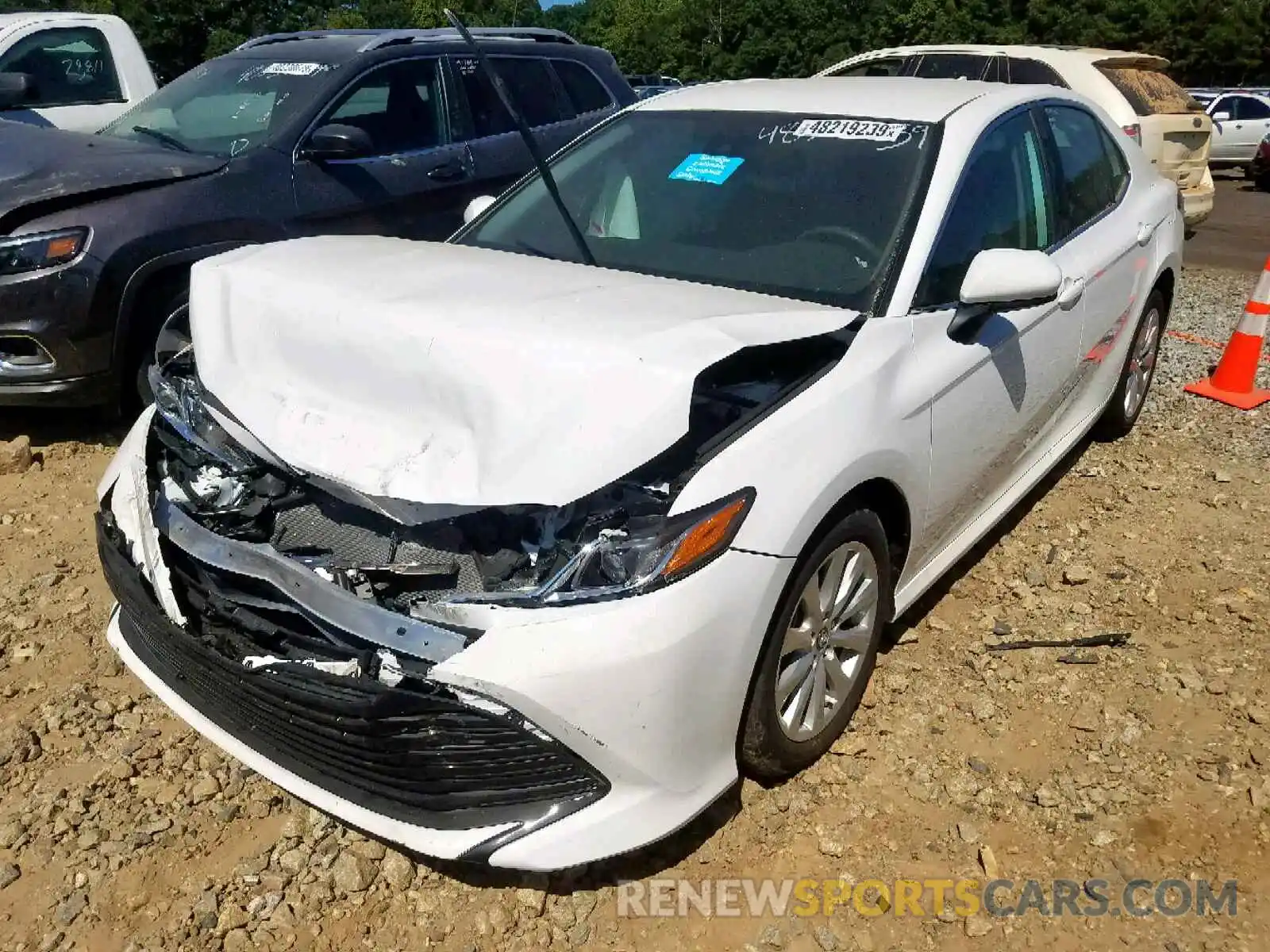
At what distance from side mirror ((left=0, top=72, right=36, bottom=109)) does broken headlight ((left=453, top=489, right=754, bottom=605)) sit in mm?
6197

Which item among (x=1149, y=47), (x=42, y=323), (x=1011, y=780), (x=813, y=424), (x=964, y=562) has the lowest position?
(x=1149, y=47)

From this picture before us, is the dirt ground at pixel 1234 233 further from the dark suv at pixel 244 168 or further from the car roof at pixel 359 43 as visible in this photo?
the car roof at pixel 359 43

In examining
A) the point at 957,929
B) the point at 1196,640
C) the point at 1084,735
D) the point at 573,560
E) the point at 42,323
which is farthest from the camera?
the point at 42,323

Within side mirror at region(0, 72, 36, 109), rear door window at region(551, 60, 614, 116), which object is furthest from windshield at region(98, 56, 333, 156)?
rear door window at region(551, 60, 614, 116)

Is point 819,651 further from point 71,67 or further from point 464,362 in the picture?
point 71,67

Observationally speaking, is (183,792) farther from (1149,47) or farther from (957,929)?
(1149,47)

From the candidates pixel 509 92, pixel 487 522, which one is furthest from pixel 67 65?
pixel 487 522

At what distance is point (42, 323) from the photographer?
4188mm

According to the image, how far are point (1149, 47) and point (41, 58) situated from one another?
38931 mm

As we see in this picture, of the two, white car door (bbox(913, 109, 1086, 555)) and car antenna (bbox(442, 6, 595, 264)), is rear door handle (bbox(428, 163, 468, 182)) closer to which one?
car antenna (bbox(442, 6, 595, 264))

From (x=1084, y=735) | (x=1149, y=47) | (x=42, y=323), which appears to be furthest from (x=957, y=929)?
(x=1149, y=47)

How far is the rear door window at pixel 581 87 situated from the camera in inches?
255

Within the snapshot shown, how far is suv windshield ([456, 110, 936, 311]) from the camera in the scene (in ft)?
9.51

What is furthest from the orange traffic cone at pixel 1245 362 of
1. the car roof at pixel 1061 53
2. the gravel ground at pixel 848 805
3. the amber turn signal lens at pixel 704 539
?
the car roof at pixel 1061 53
